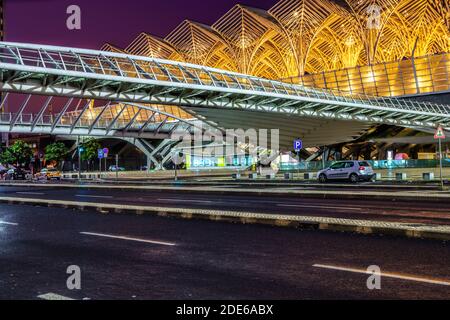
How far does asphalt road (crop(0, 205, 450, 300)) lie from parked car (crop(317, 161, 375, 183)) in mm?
23702

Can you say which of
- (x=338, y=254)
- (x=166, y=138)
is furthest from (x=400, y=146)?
(x=338, y=254)

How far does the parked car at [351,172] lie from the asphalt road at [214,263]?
2370cm

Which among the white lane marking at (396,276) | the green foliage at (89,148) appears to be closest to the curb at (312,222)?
the white lane marking at (396,276)

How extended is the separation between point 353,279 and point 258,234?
4449 mm

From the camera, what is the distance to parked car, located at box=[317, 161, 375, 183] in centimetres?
3412

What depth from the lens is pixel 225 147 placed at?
86062 mm

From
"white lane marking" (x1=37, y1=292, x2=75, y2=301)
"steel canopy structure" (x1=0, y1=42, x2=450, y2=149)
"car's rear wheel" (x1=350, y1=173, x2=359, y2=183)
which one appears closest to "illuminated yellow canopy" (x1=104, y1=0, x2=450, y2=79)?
"steel canopy structure" (x1=0, y1=42, x2=450, y2=149)

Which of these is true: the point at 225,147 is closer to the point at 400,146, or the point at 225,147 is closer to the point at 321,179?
the point at 400,146

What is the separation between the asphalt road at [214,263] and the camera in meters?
5.84

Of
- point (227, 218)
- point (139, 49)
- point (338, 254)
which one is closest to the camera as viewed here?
point (338, 254)

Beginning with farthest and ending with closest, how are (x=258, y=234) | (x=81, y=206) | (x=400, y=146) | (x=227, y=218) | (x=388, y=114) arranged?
(x=400, y=146) < (x=388, y=114) < (x=81, y=206) < (x=227, y=218) < (x=258, y=234)

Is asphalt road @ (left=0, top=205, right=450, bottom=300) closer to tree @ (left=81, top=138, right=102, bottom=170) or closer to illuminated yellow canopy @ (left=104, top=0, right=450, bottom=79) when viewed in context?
illuminated yellow canopy @ (left=104, top=0, right=450, bottom=79)

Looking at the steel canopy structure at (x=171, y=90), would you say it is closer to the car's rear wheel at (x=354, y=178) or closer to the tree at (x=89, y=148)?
the car's rear wheel at (x=354, y=178)
